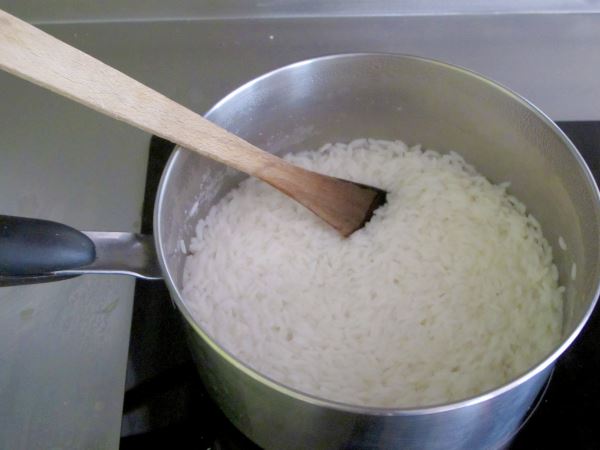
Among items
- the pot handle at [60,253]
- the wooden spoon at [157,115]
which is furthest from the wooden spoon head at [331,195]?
the pot handle at [60,253]

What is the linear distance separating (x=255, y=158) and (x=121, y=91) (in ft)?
0.66

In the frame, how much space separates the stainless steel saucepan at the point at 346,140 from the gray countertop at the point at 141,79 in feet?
0.52

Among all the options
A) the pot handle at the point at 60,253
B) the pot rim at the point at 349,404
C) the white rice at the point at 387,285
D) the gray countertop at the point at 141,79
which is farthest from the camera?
the gray countertop at the point at 141,79

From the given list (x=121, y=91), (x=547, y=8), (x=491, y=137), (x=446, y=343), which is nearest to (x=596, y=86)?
(x=547, y=8)

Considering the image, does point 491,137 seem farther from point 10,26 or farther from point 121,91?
point 10,26

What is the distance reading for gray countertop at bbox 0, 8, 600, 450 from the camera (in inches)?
35.3

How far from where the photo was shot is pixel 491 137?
0.91 metres

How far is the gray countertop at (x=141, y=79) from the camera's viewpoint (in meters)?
0.90

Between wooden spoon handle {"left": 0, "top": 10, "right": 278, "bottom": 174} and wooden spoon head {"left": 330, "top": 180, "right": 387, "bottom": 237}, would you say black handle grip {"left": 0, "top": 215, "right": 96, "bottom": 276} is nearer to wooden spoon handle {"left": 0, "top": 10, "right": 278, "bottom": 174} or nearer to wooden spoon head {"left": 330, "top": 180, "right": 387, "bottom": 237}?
wooden spoon handle {"left": 0, "top": 10, "right": 278, "bottom": 174}

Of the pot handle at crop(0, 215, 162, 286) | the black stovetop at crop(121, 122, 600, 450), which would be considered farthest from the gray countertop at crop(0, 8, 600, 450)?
the pot handle at crop(0, 215, 162, 286)

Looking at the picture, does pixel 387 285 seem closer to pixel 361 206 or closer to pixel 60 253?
pixel 361 206

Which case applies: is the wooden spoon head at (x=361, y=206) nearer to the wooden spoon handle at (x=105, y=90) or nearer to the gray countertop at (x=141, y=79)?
the wooden spoon handle at (x=105, y=90)

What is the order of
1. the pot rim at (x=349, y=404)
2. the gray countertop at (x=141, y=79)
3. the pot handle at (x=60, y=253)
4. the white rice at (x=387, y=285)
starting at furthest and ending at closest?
the gray countertop at (x=141, y=79), the white rice at (x=387, y=285), the pot handle at (x=60, y=253), the pot rim at (x=349, y=404)

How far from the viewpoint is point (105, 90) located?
65 centimetres
